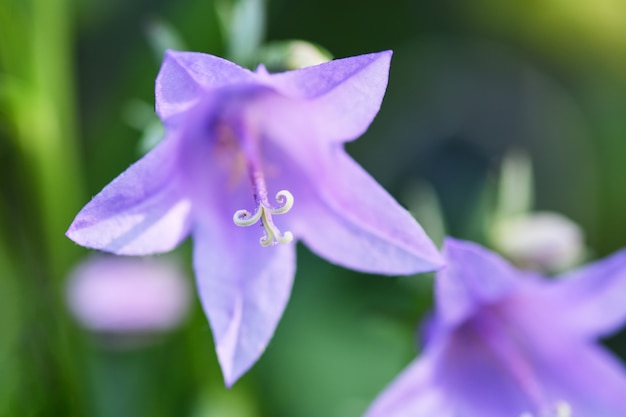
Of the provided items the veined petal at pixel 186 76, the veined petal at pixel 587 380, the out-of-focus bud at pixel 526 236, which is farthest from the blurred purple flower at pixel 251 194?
the veined petal at pixel 587 380

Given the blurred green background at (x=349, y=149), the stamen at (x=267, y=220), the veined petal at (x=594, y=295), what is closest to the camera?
the stamen at (x=267, y=220)

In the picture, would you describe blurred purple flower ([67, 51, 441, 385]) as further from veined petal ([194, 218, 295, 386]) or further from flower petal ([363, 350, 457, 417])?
flower petal ([363, 350, 457, 417])

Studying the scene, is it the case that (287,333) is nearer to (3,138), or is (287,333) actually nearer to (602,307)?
(3,138)

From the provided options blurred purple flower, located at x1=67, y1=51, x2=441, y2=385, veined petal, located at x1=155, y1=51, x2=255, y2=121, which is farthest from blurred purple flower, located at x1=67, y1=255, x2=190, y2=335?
veined petal, located at x1=155, y1=51, x2=255, y2=121

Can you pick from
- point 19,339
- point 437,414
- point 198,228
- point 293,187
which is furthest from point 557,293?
point 19,339

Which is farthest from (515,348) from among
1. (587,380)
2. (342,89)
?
(342,89)

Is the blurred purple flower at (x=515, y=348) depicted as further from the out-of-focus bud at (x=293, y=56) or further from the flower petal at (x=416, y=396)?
the out-of-focus bud at (x=293, y=56)
